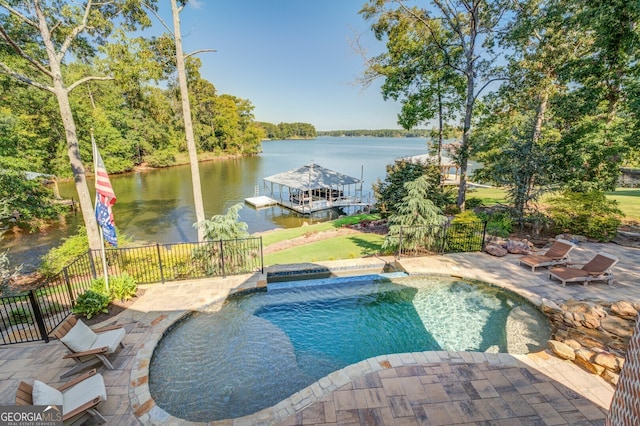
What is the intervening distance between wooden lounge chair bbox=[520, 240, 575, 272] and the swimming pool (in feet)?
5.32

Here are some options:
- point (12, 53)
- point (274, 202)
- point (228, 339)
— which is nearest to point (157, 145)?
point (274, 202)

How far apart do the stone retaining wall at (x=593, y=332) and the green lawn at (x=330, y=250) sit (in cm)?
561

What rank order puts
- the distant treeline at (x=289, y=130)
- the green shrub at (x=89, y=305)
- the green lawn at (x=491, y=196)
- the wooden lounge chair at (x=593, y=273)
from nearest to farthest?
the green shrub at (x=89, y=305) < the wooden lounge chair at (x=593, y=273) < the green lawn at (x=491, y=196) < the distant treeline at (x=289, y=130)

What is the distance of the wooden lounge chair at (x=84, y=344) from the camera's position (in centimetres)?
459

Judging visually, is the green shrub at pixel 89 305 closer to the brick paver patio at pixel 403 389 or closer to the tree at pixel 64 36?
the brick paver patio at pixel 403 389

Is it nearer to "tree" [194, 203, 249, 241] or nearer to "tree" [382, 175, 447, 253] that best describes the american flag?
"tree" [194, 203, 249, 241]

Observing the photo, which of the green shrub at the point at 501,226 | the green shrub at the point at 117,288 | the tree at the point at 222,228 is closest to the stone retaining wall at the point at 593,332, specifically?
the green shrub at the point at 501,226

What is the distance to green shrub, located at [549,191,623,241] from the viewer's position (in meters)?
10.0

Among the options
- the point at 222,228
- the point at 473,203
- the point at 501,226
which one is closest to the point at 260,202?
the point at 473,203

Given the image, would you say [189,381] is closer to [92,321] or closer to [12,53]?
[92,321]

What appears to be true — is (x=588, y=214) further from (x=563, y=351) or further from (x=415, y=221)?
(x=563, y=351)

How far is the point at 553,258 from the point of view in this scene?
7969 mm

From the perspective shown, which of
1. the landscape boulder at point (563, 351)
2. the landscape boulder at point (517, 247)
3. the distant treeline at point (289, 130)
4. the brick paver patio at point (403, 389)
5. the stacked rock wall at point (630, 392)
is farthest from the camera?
the distant treeline at point (289, 130)

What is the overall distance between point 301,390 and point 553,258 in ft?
25.7
